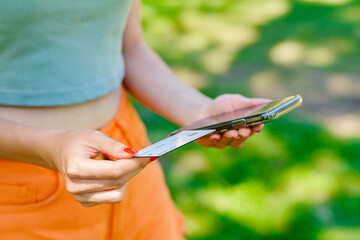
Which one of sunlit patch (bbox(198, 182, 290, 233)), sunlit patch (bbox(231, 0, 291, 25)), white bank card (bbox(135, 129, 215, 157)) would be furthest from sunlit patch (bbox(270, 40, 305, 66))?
white bank card (bbox(135, 129, 215, 157))

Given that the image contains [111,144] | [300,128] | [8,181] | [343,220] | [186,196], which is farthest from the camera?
[300,128]

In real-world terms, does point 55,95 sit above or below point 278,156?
above

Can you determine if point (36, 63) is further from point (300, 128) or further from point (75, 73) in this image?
point (300, 128)

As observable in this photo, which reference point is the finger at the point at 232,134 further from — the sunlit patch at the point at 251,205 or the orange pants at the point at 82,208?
the sunlit patch at the point at 251,205

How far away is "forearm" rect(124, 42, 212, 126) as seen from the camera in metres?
1.24

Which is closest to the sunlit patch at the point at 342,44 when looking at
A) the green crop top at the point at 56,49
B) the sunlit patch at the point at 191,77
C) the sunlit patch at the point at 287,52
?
the sunlit patch at the point at 287,52

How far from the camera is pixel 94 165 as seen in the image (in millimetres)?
850

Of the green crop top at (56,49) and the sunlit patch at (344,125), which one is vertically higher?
the green crop top at (56,49)

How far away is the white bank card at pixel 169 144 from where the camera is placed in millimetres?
818

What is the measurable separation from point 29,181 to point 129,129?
29 centimetres

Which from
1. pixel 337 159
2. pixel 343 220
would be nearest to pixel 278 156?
pixel 337 159

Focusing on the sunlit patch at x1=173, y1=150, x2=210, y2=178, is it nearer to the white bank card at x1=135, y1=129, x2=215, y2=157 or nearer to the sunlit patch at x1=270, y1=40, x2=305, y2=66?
the sunlit patch at x1=270, y1=40, x2=305, y2=66

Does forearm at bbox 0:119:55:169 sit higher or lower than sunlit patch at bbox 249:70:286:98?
higher

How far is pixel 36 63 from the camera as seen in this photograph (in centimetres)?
101
